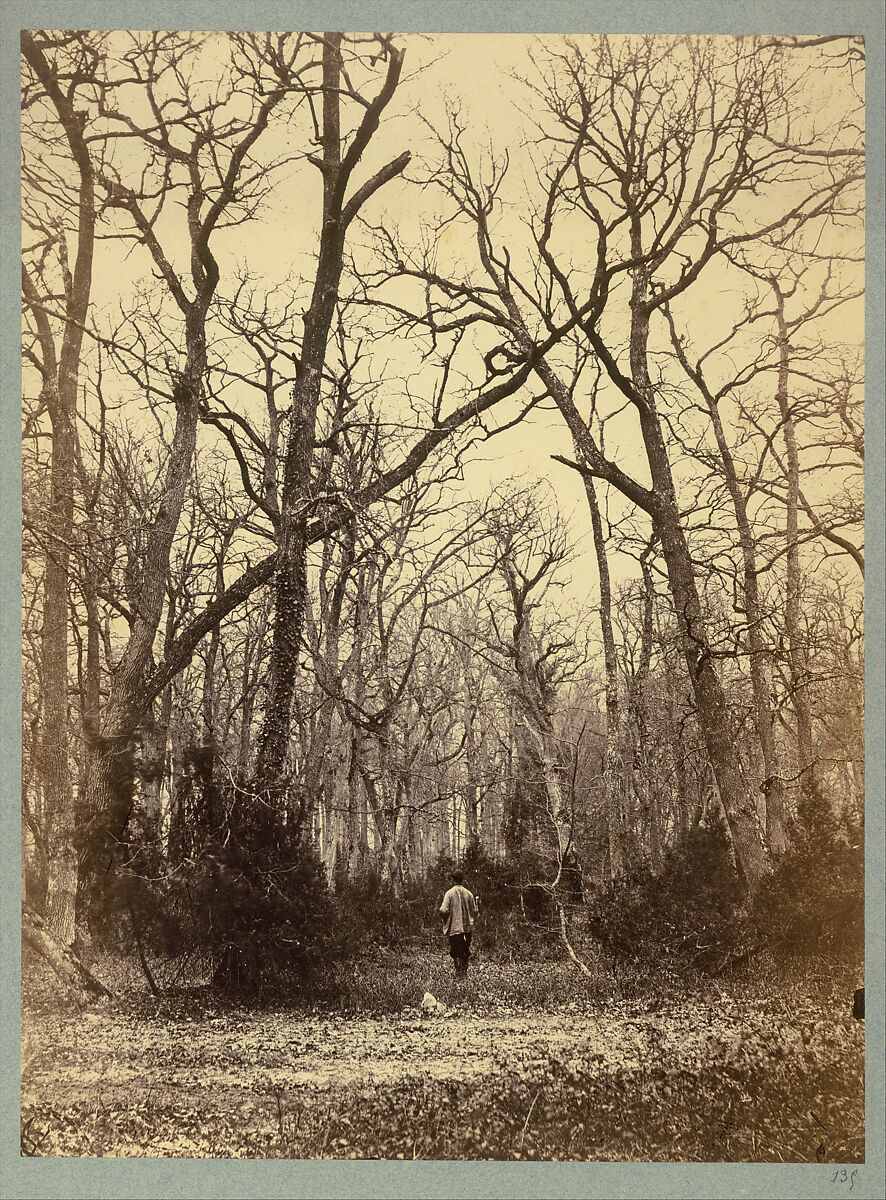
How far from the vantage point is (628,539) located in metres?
5.87

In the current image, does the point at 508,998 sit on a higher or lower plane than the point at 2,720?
lower

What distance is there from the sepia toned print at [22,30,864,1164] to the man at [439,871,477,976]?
19mm

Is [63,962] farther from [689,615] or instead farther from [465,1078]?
[689,615]

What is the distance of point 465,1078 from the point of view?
5.17m

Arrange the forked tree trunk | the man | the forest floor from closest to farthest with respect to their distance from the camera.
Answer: the forest floor, the forked tree trunk, the man

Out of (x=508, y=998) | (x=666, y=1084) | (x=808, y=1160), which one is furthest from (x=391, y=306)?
(x=808, y=1160)

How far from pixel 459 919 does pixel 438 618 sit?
6.24 ft

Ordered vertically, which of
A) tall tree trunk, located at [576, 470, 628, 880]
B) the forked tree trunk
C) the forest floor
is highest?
tall tree trunk, located at [576, 470, 628, 880]

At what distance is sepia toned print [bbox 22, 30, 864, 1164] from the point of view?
208 inches

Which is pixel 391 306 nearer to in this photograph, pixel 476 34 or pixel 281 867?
pixel 476 34

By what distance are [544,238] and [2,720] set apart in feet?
15.0

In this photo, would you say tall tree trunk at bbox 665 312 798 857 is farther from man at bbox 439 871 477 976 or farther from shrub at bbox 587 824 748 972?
man at bbox 439 871 477 976

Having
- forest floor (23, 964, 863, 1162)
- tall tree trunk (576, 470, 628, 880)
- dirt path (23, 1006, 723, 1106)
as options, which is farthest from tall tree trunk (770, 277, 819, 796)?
dirt path (23, 1006, 723, 1106)

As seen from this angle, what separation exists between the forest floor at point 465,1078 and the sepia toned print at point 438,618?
1.0 inches
